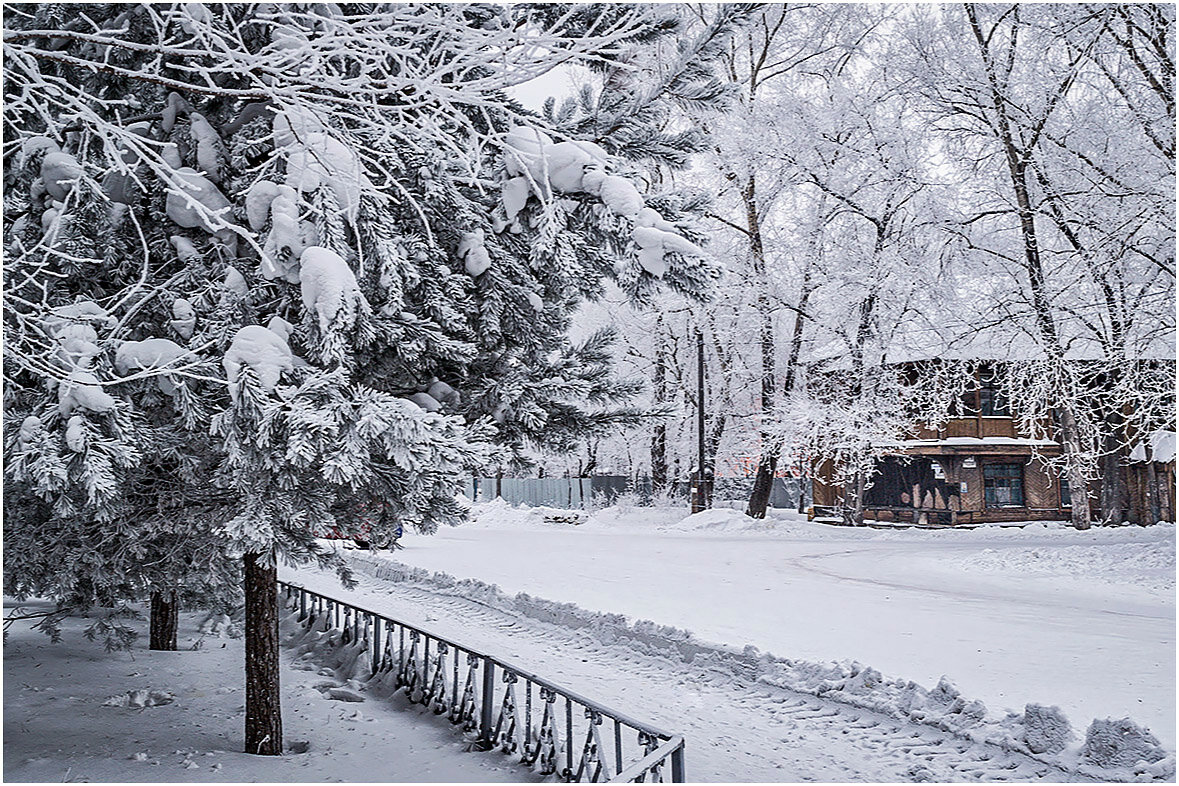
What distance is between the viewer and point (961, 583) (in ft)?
53.0

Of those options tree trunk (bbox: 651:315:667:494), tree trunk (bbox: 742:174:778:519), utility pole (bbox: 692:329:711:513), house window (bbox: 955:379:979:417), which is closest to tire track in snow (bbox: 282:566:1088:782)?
tree trunk (bbox: 742:174:778:519)

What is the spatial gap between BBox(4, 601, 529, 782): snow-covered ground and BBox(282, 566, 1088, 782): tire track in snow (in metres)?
1.76

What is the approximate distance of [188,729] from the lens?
782 cm

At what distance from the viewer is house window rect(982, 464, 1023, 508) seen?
1292 inches

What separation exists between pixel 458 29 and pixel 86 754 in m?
6.33

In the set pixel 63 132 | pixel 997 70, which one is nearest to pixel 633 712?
pixel 63 132

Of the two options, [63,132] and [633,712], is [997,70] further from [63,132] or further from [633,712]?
[63,132]

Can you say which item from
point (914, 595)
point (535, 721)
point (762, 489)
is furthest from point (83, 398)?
point (762, 489)

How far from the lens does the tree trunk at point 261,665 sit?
276 inches

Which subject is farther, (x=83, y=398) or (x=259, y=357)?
(x=259, y=357)

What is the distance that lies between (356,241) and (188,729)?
4936 mm

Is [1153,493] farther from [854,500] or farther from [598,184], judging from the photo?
[598,184]

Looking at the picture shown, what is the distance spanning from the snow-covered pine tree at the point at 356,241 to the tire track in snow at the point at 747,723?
2918 mm

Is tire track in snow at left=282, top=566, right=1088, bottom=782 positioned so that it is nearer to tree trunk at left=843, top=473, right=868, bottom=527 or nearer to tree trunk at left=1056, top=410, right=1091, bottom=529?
tree trunk at left=1056, top=410, right=1091, bottom=529
